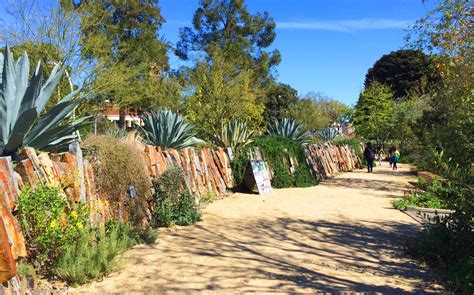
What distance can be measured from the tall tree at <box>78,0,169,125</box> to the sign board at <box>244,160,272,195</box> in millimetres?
7188

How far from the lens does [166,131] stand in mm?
11172

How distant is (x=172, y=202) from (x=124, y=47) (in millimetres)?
18965

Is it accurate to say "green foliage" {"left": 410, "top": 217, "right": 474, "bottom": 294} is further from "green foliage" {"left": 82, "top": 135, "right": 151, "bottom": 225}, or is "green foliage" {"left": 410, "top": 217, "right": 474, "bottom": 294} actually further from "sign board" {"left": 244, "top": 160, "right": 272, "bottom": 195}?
"sign board" {"left": 244, "top": 160, "right": 272, "bottom": 195}

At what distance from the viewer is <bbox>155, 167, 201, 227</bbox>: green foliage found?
7289 millimetres

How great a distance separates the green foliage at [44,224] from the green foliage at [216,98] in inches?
561

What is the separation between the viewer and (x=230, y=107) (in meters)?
21.7

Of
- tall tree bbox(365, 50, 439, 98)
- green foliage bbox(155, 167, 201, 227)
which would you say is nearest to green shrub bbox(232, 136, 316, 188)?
green foliage bbox(155, 167, 201, 227)

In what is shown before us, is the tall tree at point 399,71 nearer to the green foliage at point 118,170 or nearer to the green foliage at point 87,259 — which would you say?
the green foliage at point 118,170

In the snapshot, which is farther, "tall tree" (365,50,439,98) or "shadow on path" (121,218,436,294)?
"tall tree" (365,50,439,98)

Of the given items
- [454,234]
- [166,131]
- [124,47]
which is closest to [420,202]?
[454,234]

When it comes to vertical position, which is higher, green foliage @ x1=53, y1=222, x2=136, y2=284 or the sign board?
the sign board

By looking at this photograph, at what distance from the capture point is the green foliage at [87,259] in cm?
442

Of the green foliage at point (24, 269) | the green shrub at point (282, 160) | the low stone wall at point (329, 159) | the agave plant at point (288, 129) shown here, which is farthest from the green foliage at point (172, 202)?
the agave plant at point (288, 129)

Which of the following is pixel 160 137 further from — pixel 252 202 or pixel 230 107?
pixel 230 107
